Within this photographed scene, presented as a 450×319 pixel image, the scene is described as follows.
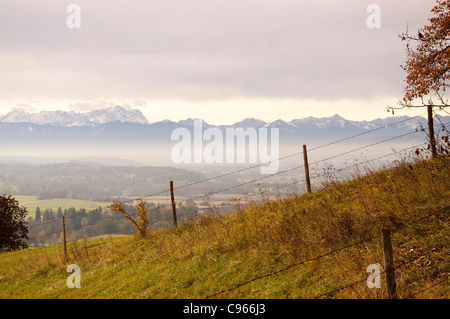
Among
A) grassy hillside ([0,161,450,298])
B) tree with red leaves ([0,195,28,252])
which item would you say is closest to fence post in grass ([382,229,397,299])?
grassy hillside ([0,161,450,298])

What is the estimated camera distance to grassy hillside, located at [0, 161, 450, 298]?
923 centimetres

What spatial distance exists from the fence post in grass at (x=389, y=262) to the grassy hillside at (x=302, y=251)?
313 millimetres

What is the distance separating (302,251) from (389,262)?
14.9 ft

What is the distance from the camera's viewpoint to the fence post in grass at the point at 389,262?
7195 mm

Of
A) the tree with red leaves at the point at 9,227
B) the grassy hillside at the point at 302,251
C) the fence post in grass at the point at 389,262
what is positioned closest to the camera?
the fence post in grass at the point at 389,262

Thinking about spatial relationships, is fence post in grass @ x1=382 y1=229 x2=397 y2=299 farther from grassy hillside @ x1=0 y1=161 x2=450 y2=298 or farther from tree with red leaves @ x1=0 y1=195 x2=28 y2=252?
tree with red leaves @ x1=0 y1=195 x2=28 y2=252

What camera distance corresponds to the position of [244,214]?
17.4 meters

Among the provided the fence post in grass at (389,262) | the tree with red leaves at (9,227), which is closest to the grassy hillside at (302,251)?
the fence post in grass at (389,262)

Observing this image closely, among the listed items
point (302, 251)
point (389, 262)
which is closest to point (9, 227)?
point (302, 251)

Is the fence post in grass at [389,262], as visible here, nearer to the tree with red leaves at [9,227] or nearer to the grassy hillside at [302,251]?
the grassy hillside at [302,251]

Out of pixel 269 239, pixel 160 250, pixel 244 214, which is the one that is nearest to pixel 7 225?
pixel 160 250

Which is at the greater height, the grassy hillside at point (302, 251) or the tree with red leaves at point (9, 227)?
the grassy hillside at point (302, 251)
